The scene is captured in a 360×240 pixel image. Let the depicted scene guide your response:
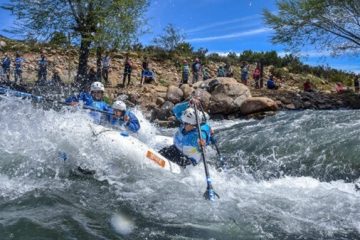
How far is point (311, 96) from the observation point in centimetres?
2219

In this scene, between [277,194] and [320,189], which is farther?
[320,189]

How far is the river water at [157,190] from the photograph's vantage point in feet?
19.8

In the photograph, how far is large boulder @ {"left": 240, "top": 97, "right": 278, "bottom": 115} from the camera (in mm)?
18516

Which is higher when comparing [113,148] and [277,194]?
[113,148]

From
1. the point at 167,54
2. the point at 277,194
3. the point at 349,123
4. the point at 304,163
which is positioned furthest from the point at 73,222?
the point at 167,54

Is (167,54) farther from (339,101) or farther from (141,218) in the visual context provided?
(141,218)

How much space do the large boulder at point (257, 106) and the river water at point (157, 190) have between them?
6074 mm

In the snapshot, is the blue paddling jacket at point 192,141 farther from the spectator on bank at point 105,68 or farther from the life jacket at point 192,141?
the spectator on bank at point 105,68

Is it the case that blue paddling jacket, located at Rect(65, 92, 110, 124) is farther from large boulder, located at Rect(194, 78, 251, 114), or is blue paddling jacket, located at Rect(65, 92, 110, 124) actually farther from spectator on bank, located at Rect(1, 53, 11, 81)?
→ spectator on bank, located at Rect(1, 53, 11, 81)

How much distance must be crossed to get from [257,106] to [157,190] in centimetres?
1146

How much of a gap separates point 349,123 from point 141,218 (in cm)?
918

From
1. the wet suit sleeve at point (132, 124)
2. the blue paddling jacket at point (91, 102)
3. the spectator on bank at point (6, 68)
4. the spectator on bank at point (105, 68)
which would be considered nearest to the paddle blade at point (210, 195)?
the wet suit sleeve at point (132, 124)

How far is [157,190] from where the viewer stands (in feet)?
25.2

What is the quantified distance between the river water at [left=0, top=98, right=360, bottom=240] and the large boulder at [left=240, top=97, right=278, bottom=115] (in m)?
6.07
